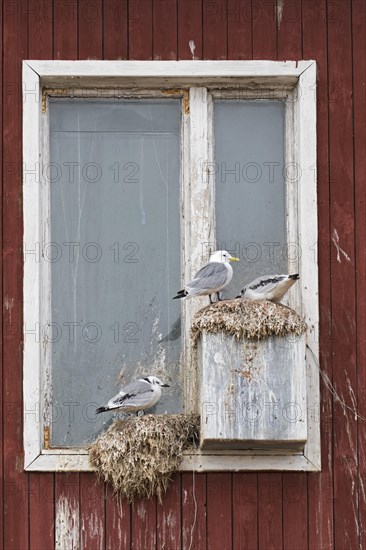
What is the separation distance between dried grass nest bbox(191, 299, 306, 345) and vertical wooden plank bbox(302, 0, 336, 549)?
47cm

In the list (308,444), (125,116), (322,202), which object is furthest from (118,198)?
(308,444)

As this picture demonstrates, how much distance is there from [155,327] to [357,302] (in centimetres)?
118

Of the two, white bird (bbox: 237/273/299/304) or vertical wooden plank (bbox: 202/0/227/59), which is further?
vertical wooden plank (bbox: 202/0/227/59)

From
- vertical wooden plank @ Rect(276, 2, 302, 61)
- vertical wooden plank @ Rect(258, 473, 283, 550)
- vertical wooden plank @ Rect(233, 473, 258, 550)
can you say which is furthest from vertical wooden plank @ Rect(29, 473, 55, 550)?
vertical wooden plank @ Rect(276, 2, 302, 61)

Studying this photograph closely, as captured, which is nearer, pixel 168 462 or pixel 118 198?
pixel 168 462

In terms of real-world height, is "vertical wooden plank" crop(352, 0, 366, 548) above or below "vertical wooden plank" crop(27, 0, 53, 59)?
below

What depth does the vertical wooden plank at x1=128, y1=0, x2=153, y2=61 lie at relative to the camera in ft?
34.3

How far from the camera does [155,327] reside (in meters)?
10.4

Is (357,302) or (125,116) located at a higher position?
(125,116)

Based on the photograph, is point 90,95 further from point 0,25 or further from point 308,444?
point 308,444

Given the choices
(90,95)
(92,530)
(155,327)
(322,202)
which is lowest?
(92,530)

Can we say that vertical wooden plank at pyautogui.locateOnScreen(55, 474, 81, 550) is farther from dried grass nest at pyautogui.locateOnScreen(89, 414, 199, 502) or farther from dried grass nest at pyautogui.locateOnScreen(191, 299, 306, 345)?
dried grass nest at pyautogui.locateOnScreen(191, 299, 306, 345)

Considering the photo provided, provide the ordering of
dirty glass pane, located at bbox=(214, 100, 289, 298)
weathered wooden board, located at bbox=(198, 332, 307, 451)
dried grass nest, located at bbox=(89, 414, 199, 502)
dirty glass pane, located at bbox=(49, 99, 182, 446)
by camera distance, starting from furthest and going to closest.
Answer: dirty glass pane, located at bbox=(214, 100, 289, 298), dirty glass pane, located at bbox=(49, 99, 182, 446), dried grass nest, located at bbox=(89, 414, 199, 502), weathered wooden board, located at bbox=(198, 332, 307, 451)

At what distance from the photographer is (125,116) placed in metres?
10.6
